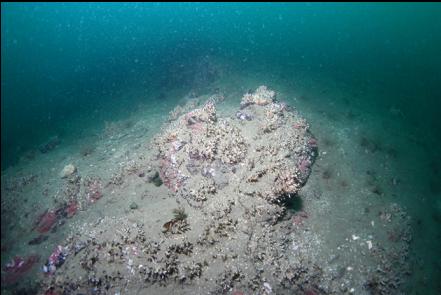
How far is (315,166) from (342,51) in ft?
117

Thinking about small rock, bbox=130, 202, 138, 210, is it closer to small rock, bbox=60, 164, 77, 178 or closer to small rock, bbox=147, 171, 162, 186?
small rock, bbox=147, 171, 162, 186

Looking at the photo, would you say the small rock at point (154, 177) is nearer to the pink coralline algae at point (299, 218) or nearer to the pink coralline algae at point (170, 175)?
the pink coralline algae at point (170, 175)

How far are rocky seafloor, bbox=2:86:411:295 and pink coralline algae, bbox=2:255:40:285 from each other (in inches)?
1.7

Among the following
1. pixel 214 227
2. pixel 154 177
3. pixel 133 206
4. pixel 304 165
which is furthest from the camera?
pixel 304 165

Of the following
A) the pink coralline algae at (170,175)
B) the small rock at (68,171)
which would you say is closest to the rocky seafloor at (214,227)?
the pink coralline algae at (170,175)

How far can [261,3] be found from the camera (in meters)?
185

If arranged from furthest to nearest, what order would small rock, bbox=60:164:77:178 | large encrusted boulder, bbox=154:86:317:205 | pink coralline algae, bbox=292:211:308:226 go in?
small rock, bbox=60:164:77:178, pink coralline algae, bbox=292:211:308:226, large encrusted boulder, bbox=154:86:317:205

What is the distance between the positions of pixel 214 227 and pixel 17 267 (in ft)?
21.2

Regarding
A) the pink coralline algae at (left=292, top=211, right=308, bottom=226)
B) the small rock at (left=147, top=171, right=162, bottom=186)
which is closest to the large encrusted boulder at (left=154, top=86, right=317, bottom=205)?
the small rock at (left=147, top=171, right=162, bottom=186)

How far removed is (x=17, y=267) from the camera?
29.0 ft

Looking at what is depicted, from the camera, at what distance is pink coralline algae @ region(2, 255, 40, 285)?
8.59m

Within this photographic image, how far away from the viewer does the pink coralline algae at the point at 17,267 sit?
8.59m

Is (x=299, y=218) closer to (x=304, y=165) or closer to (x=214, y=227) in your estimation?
(x=304, y=165)

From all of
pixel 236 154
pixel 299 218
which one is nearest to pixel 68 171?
pixel 236 154
